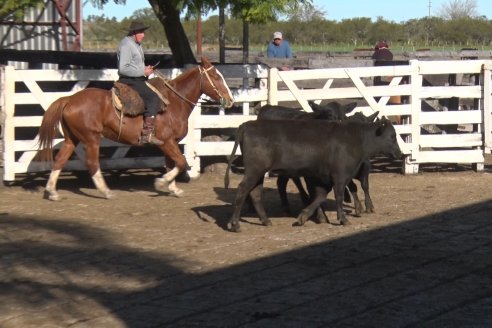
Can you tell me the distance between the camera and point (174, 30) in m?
16.2

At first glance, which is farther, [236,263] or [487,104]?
[487,104]

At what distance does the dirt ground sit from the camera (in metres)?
7.59

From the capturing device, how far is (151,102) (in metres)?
13.4

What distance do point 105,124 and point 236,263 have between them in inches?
179

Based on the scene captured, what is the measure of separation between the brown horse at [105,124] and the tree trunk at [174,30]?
2.06 meters

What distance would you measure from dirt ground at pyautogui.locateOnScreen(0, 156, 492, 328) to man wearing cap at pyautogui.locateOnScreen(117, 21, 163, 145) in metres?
0.90

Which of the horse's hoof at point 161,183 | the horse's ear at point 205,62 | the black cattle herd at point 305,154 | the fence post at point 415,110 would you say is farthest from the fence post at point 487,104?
the horse's hoof at point 161,183

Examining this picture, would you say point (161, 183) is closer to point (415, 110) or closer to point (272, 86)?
point (272, 86)

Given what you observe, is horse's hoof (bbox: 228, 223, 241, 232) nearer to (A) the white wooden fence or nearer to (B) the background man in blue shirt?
(A) the white wooden fence

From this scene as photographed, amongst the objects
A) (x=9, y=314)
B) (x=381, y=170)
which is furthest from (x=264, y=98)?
(x=9, y=314)

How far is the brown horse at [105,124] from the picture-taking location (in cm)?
1323

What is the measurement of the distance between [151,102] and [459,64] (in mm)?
5099

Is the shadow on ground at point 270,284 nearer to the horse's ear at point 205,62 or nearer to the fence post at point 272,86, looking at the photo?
the horse's ear at point 205,62

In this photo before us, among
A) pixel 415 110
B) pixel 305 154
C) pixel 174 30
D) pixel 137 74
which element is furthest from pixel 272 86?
pixel 305 154
